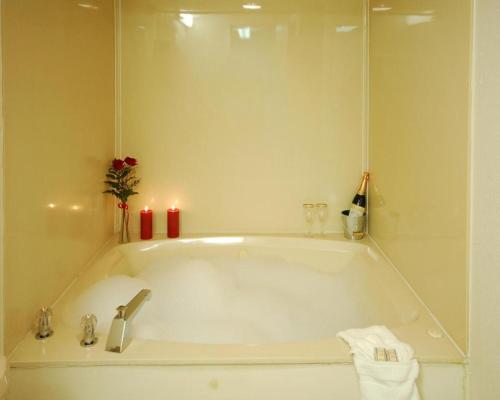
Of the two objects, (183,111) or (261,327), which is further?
(183,111)

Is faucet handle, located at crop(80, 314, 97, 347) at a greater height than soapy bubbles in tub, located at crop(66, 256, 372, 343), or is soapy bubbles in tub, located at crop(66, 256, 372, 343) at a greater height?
faucet handle, located at crop(80, 314, 97, 347)

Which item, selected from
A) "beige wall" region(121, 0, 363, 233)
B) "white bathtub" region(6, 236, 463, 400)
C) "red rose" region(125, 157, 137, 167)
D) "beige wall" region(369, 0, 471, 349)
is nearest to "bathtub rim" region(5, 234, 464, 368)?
"white bathtub" region(6, 236, 463, 400)

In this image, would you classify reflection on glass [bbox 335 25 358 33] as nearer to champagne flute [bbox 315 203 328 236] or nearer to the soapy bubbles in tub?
champagne flute [bbox 315 203 328 236]

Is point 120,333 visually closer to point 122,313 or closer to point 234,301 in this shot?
point 122,313

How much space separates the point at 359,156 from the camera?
2.10 m

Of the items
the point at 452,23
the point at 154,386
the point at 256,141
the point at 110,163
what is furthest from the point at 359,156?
the point at 154,386

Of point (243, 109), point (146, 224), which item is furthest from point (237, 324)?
point (243, 109)

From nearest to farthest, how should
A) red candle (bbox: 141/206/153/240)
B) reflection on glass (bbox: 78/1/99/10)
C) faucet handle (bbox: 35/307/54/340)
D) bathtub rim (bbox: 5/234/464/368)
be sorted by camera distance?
bathtub rim (bbox: 5/234/464/368) < faucet handle (bbox: 35/307/54/340) < reflection on glass (bbox: 78/1/99/10) < red candle (bbox: 141/206/153/240)

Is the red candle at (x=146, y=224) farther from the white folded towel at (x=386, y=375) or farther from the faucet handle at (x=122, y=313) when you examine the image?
the white folded towel at (x=386, y=375)

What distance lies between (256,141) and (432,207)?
1.09m

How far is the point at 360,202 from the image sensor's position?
1.99m

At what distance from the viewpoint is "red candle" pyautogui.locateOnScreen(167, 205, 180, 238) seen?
2031mm

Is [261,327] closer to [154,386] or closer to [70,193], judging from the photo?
[154,386]

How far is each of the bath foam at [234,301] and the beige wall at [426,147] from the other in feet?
0.97
